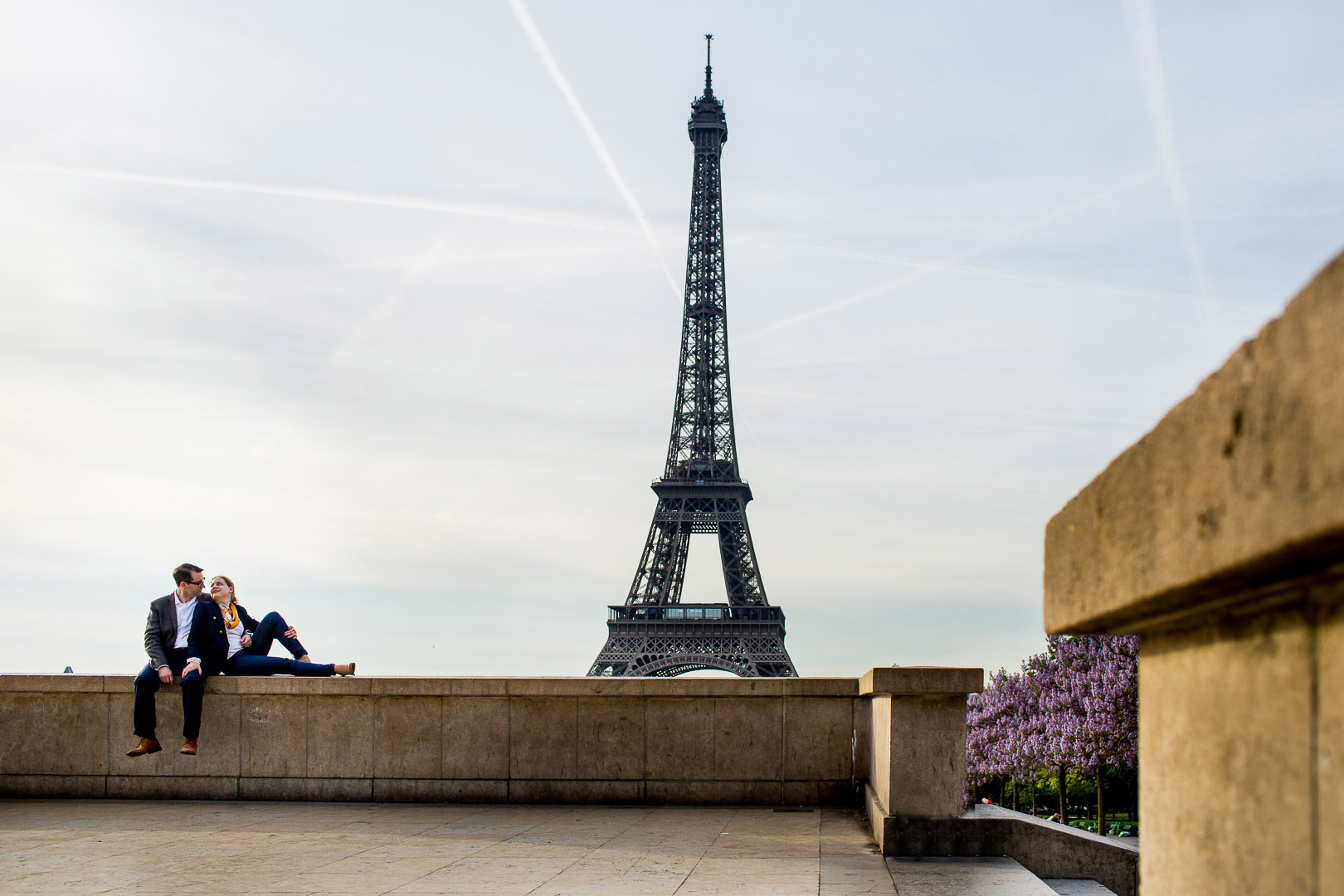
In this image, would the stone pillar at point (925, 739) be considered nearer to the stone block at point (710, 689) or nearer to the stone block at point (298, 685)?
the stone block at point (710, 689)

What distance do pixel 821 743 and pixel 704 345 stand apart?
6039 cm

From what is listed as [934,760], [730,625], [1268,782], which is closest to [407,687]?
[934,760]

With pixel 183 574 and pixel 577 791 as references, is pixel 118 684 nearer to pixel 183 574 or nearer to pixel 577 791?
pixel 183 574

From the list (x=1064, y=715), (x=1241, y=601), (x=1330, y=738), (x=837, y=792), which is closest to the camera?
(x=1330, y=738)

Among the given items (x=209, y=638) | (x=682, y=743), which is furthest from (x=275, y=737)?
(x=682, y=743)

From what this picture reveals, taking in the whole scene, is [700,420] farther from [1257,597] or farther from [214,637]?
[1257,597]

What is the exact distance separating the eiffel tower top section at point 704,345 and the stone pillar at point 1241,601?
64.3 m

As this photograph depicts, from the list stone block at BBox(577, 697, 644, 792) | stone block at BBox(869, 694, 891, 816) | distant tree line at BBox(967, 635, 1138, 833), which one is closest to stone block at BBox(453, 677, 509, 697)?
stone block at BBox(577, 697, 644, 792)

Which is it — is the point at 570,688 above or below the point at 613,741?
above

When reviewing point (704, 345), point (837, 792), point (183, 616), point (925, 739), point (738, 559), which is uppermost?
point (704, 345)

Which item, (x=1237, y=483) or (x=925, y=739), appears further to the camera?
(x=925, y=739)

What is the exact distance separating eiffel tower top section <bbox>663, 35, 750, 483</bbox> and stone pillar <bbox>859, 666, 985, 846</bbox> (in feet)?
193

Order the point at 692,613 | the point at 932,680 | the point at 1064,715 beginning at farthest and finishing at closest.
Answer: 1. the point at 692,613
2. the point at 1064,715
3. the point at 932,680

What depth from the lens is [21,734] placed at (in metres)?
12.7
